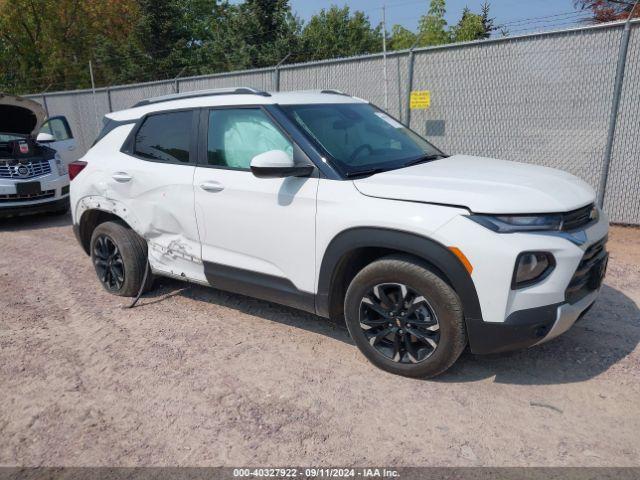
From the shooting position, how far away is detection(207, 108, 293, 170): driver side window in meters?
3.57

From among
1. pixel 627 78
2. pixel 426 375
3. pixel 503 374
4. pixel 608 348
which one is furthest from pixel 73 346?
pixel 627 78

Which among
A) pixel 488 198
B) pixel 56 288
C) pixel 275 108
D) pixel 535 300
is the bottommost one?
pixel 56 288

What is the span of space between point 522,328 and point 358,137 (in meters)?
1.76

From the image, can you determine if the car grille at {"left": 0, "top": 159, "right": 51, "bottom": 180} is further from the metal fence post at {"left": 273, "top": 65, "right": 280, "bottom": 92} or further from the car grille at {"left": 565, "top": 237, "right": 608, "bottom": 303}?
the car grille at {"left": 565, "top": 237, "right": 608, "bottom": 303}

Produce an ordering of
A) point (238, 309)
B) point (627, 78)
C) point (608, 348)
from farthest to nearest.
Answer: point (627, 78) → point (238, 309) → point (608, 348)

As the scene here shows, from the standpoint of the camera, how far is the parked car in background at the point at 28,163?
7660 millimetres

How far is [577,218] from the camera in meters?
2.88

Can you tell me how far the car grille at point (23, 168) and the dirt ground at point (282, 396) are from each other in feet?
13.5

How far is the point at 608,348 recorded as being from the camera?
135 inches

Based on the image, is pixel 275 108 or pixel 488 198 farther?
pixel 275 108

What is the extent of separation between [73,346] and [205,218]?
136 centimetres

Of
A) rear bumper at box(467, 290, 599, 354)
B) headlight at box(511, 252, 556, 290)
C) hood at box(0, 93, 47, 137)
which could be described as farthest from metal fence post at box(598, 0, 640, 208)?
hood at box(0, 93, 47, 137)

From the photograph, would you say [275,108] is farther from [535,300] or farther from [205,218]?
[535,300]

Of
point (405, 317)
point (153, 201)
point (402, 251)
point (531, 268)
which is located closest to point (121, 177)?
point (153, 201)
